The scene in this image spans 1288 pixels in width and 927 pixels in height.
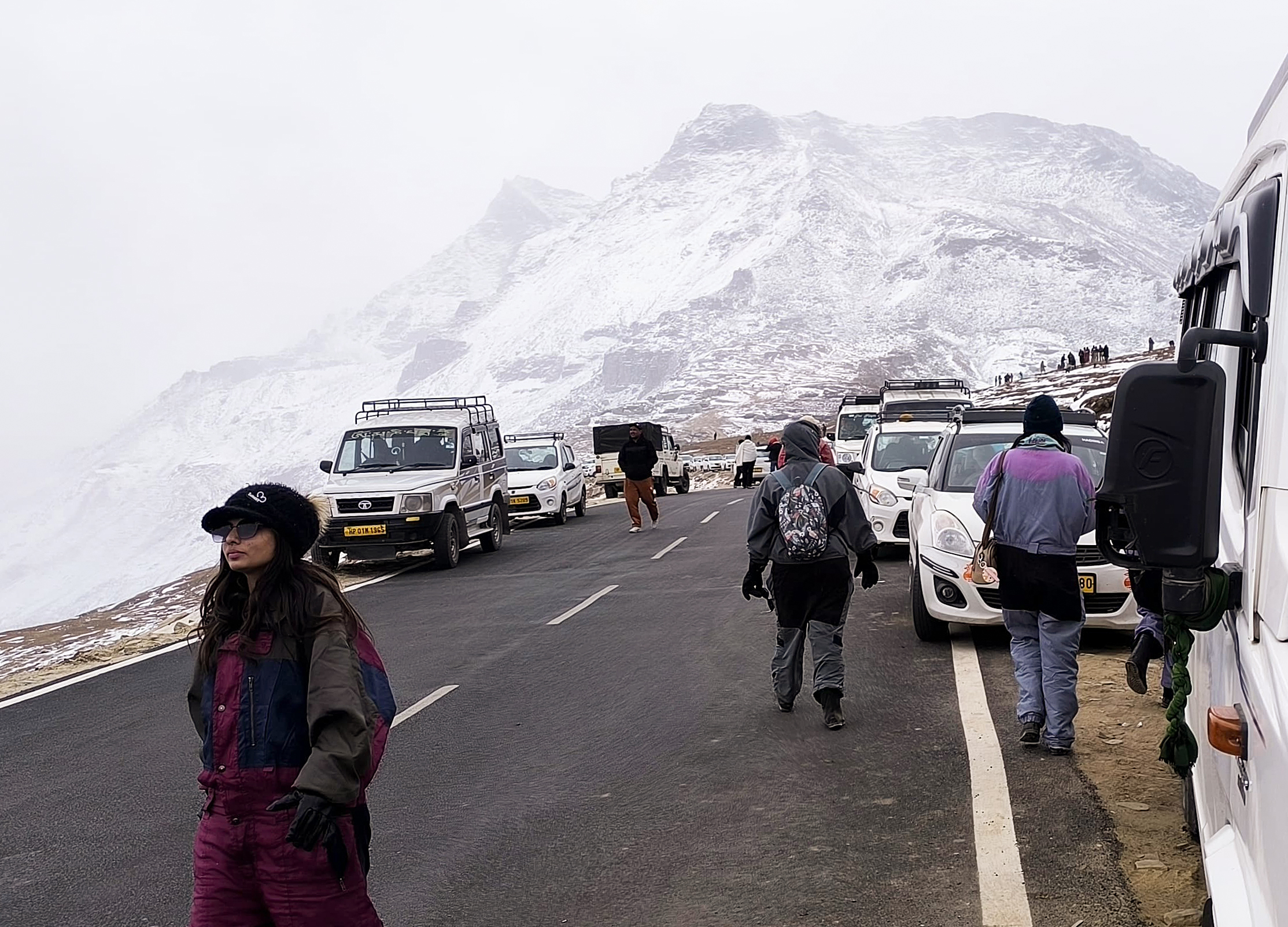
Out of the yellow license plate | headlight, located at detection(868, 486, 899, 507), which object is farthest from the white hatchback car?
the yellow license plate

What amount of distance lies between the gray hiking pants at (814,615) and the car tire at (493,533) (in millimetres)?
12946

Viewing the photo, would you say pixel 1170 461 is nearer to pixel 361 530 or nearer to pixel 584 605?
pixel 584 605

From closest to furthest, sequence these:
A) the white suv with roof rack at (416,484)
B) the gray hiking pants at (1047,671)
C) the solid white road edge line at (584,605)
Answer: the gray hiking pants at (1047,671), the solid white road edge line at (584,605), the white suv with roof rack at (416,484)

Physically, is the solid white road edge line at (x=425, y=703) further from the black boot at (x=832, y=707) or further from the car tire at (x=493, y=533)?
the car tire at (x=493, y=533)

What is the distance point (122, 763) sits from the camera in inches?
299

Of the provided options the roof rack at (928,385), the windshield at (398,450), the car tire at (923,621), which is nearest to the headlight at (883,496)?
the car tire at (923,621)

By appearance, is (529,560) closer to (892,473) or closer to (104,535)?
(892,473)

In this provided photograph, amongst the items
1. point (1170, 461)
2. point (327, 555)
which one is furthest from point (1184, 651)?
point (327, 555)

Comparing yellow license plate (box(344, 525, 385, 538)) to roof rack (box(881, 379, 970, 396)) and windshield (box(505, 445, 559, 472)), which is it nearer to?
windshield (box(505, 445, 559, 472))

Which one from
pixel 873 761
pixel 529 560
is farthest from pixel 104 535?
pixel 873 761

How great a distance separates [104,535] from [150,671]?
19043 centimetres

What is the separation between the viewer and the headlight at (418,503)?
17281 mm

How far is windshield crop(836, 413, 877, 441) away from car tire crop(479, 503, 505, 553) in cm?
865

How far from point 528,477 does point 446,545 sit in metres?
8.48
